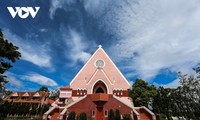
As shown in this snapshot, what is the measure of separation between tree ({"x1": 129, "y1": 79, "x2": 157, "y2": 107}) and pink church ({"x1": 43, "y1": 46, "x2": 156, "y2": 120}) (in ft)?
8.31

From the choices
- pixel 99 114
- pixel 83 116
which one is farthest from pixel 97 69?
pixel 99 114

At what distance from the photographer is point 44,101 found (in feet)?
175

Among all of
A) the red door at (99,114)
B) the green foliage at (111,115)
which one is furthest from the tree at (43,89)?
the red door at (99,114)

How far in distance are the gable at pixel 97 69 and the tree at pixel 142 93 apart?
2790 millimetres

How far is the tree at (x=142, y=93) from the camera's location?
28.7m

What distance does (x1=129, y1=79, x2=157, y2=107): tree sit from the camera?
28672 mm

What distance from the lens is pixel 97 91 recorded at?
28484 millimetres

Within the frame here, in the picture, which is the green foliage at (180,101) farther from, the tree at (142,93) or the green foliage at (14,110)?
the green foliage at (14,110)

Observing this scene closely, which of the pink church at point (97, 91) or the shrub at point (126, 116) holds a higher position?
the pink church at point (97, 91)

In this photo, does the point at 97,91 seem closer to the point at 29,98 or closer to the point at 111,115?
the point at 111,115

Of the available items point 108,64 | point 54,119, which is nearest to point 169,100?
point 108,64

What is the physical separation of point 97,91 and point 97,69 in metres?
4.56

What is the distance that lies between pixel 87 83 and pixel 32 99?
114 ft

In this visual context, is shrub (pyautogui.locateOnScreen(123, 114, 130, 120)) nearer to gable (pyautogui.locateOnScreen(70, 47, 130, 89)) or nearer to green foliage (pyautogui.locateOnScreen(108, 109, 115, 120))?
green foliage (pyautogui.locateOnScreen(108, 109, 115, 120))
